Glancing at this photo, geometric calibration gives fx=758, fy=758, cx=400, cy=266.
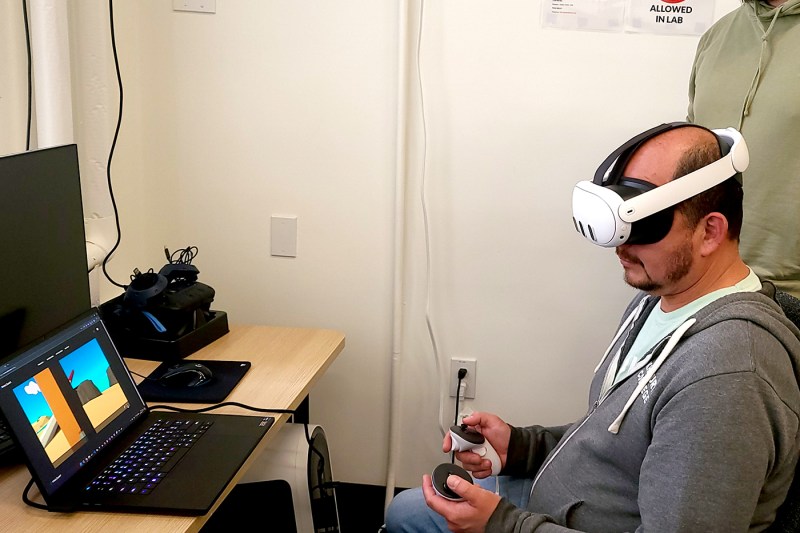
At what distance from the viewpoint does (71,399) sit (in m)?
1.27

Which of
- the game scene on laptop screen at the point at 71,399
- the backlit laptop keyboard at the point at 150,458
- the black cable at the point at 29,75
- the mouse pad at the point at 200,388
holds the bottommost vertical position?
the backlit laptop keyboard at the point at 150,458

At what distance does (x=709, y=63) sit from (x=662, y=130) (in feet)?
2.20

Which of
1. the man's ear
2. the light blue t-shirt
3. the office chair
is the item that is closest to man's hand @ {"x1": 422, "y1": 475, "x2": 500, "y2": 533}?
the light blue t-shirt

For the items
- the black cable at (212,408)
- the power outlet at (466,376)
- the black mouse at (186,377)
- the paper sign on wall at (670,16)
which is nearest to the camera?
the black cable at (212,408)

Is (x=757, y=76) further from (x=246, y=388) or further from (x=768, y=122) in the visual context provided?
(x=246, y=388)

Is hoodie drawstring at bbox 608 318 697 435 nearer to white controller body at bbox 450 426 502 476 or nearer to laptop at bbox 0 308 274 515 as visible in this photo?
white controller body at bbox 450 426 502 476

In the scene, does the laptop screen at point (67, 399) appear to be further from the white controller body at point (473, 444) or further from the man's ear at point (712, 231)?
the man's ear at point (712, 231)

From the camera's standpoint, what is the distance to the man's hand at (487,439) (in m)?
1.58

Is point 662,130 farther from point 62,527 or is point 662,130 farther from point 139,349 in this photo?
point 139,349

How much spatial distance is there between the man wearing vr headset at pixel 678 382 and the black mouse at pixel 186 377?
0.57 metres

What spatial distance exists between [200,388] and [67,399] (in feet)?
1.28

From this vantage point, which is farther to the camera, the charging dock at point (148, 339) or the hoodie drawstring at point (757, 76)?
the charging dock at point (148, 339)

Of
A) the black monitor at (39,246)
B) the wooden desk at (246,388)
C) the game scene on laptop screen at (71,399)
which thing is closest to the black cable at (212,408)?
the wooden desk at (246,388)

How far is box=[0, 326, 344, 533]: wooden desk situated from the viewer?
1139mm
